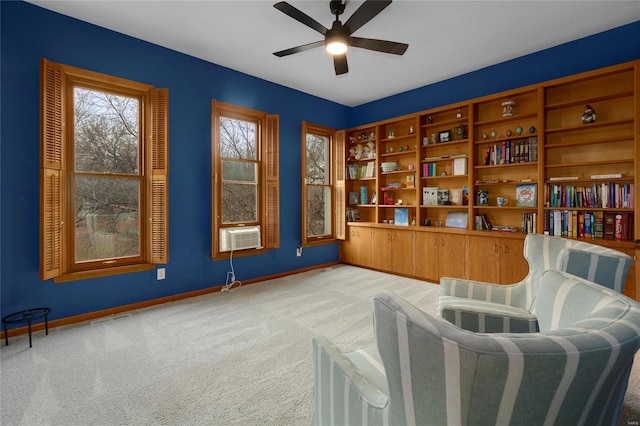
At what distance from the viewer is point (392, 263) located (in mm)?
5070

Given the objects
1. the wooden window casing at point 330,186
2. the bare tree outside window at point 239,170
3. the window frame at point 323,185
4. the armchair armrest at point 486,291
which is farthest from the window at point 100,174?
the armchair armrest at point 486,291

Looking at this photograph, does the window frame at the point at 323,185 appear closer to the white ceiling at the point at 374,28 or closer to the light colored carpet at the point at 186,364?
the white ceiling at the point at 374,28

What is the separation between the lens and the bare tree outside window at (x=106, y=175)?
3189 mm

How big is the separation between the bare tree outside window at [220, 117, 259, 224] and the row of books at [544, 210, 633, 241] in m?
3.88

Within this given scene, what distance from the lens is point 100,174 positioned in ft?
10.7

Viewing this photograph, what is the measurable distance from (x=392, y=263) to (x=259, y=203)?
7.76 feet

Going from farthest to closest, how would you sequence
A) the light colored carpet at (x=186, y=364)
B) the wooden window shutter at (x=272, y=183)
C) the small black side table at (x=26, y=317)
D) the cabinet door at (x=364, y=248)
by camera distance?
the cabinet door at (x=364, y=248)
the wooden window shutter at (x=272, y=183)
the small black side table at (x=26, y=317)
the light colored carpet at (x=186, y=364)

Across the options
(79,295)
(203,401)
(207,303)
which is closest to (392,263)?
(207,303)

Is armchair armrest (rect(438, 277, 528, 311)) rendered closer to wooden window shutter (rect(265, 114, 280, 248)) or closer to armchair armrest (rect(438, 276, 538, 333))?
armchair armrest (rect(438, 276, 538, 333))

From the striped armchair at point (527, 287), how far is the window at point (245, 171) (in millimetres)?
2885

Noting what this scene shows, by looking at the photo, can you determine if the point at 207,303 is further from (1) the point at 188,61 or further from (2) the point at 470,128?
(2) the point at 470,128

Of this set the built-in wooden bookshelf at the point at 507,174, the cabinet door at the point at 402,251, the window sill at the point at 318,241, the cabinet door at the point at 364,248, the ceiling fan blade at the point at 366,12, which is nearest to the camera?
the ceiling fan blade at the point at 366,12

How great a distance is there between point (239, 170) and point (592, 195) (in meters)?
4.34

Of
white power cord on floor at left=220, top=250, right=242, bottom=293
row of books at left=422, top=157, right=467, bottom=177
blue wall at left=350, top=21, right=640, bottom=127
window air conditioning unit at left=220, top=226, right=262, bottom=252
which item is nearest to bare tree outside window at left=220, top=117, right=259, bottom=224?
window air conditioning unit at left=220, top=226, right=262, bottom=252
